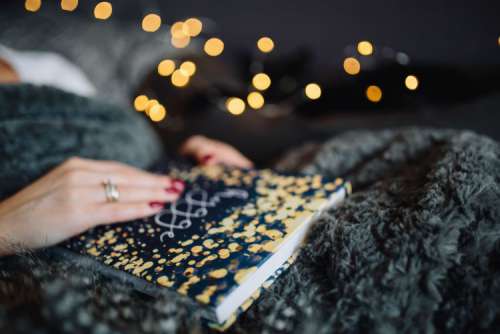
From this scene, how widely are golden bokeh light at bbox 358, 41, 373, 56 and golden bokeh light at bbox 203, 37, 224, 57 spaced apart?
541 millimetres

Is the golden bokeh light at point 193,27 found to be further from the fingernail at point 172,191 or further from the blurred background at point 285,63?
the fingernail at point 172,191

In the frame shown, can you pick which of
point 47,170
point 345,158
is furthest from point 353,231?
point 47,170

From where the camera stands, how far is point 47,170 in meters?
0.73

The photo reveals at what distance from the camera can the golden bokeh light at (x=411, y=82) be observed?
3.24 ft

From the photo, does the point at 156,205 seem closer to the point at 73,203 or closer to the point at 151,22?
the point at 73,203

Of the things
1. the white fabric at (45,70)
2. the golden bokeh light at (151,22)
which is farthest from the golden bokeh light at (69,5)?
the white fabric at (45,70)

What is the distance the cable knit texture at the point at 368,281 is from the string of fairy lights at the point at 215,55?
2.00ft

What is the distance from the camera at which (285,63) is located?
1211 millimetres

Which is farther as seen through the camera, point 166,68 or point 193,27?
point 193,27

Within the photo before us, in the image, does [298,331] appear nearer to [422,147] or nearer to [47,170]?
[422,147]

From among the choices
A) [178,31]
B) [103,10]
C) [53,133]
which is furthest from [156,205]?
[103,10]

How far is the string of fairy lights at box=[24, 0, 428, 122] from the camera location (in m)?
1.08

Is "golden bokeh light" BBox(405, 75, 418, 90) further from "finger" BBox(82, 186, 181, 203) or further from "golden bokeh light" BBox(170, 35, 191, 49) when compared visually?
"golden bokeh light" BBox(170, 35, 191, 49)

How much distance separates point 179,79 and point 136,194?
0.66 meters
